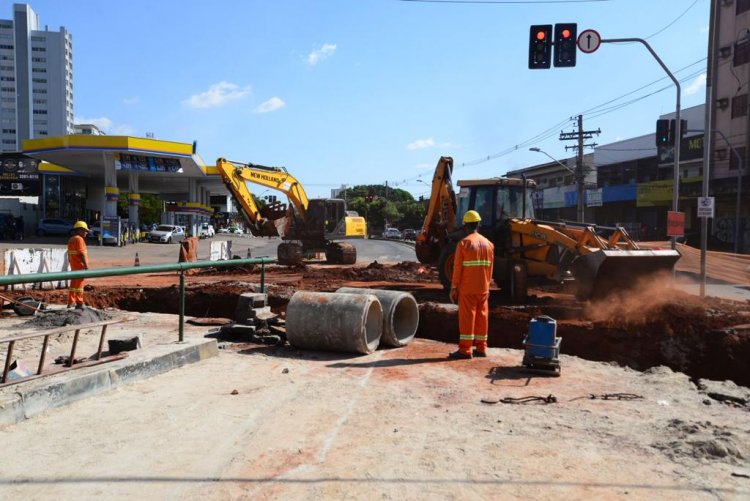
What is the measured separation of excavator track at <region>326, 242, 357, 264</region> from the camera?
80.3 feet

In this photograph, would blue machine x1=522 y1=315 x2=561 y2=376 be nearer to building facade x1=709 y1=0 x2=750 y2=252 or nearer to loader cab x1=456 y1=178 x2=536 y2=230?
loader cab x1=456 y1=178 x2=536 y2=230

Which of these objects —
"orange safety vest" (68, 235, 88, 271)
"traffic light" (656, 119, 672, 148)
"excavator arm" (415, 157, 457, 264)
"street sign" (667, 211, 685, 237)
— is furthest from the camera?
"traffic light" (656, 119, 672, 148)

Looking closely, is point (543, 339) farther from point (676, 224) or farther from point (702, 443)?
point (676, 224)

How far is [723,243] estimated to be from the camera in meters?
34.8

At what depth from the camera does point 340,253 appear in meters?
24.5

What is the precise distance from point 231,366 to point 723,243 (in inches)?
1415

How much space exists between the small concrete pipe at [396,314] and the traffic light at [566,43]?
851 centimetres

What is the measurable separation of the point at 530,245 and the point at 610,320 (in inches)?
103

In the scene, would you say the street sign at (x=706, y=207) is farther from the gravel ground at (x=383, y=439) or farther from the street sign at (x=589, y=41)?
the gravel ground at (x=383, y=439)

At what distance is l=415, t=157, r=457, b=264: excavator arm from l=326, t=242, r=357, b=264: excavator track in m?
9.12

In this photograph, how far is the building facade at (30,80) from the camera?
14650cm

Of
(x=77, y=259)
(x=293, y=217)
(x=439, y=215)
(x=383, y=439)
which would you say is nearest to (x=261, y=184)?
(x=293, y=217)

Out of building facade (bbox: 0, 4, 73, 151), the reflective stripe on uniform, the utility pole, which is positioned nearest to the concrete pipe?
the reflective stripe on uniform

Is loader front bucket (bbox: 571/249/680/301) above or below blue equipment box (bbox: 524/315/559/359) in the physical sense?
above
